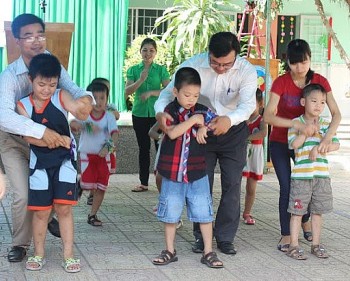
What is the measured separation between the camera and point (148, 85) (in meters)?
10.5

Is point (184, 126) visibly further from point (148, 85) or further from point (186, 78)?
point (148, 85)

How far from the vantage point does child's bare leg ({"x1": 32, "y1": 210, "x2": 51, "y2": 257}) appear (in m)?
6.17

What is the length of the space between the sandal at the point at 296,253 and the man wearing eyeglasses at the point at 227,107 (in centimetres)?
48

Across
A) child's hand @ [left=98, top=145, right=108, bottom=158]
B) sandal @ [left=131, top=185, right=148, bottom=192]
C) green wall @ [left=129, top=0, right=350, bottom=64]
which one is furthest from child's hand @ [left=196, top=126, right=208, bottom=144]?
green wall @ [left=129, top=0, right=350, bottom=64]

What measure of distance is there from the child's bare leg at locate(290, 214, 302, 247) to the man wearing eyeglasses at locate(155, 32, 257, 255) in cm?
48

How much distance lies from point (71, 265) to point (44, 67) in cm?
151

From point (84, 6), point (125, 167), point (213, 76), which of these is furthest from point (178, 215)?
point (84, 6)

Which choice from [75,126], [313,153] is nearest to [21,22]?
[75,126]

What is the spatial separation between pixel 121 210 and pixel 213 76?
2.71 metres

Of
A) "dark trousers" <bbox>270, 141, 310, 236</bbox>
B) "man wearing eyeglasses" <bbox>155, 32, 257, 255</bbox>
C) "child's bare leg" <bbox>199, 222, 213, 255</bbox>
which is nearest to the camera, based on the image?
"child's bare leg" <bbox>199, 222, 213, 255</bbox>

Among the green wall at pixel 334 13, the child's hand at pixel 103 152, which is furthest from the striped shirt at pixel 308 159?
the green wall at pixel 334 13

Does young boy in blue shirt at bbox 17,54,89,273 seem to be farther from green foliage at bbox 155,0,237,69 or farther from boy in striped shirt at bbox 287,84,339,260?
green foliage at bbox 155,0,237,69

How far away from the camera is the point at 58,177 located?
610cm

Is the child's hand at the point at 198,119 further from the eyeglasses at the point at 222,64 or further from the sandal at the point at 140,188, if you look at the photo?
the sandal at the point at 140,188
